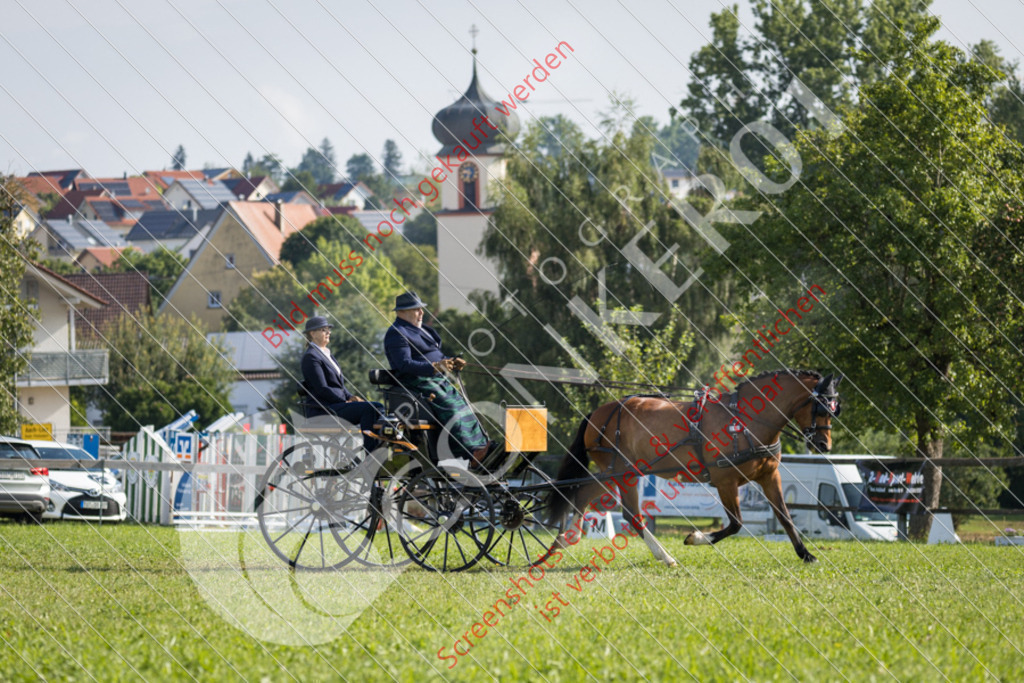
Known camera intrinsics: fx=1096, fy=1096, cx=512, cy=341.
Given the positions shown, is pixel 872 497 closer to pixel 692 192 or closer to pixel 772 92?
pixel 692 192

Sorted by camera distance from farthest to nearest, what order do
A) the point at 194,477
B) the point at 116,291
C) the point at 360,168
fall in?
1. the point at 360,168
2. the point at 116,291
3. the point at 194,477

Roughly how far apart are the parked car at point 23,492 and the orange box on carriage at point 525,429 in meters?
10.9

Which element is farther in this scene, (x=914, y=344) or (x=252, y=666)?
(x=914, y=344)

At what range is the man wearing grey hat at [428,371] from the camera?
953cm

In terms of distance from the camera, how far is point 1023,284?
19.9m

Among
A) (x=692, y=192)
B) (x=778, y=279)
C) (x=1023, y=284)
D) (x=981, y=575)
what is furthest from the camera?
(x=692, y=192)

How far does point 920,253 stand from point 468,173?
4288cm

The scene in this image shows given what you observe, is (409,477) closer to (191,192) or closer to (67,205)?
(191,192)

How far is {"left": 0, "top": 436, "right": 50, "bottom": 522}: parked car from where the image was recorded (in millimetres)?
17605

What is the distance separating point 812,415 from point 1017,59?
31765 mm

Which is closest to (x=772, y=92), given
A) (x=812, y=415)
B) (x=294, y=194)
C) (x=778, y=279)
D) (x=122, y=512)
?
(x=778, y=279)

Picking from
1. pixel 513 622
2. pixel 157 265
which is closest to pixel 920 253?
pixel 513 622

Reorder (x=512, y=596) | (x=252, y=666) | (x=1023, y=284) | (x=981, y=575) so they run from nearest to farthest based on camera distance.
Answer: (x=252, y=666) < (x=512, y=596) < (x=981, y=575) < (x=1023, y=284)

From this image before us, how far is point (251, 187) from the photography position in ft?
422
